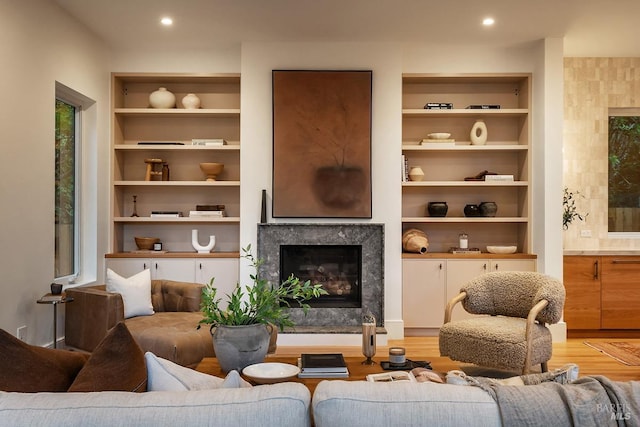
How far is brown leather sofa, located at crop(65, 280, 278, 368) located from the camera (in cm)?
365

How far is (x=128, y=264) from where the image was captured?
217 inches

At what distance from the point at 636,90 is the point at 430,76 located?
7.38 ft

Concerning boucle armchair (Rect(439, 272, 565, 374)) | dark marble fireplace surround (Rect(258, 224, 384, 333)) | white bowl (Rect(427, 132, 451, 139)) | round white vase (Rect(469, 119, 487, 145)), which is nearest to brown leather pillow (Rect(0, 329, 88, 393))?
boucle armchair (Rect(439, 272, 565, 374))

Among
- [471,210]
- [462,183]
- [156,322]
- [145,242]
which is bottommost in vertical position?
[156,322]

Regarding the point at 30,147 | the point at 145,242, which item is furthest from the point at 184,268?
the point at 30,147

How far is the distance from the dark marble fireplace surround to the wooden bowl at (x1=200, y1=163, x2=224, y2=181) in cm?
84

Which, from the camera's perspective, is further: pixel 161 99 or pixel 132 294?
pixel 161 99

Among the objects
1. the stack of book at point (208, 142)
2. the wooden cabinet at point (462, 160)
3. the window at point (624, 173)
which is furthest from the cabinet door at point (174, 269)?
the window at point (624, 173)

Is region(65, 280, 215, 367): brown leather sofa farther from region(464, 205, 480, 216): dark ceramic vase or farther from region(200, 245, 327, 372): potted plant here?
region(464, 205, 480, 216): dark ceramic vase

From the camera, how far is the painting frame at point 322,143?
211 inches

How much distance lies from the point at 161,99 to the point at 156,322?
104 inches

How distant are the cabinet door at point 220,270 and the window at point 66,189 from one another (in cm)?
113

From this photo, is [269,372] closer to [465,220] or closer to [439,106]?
[465,220]

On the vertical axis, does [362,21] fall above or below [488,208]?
above
